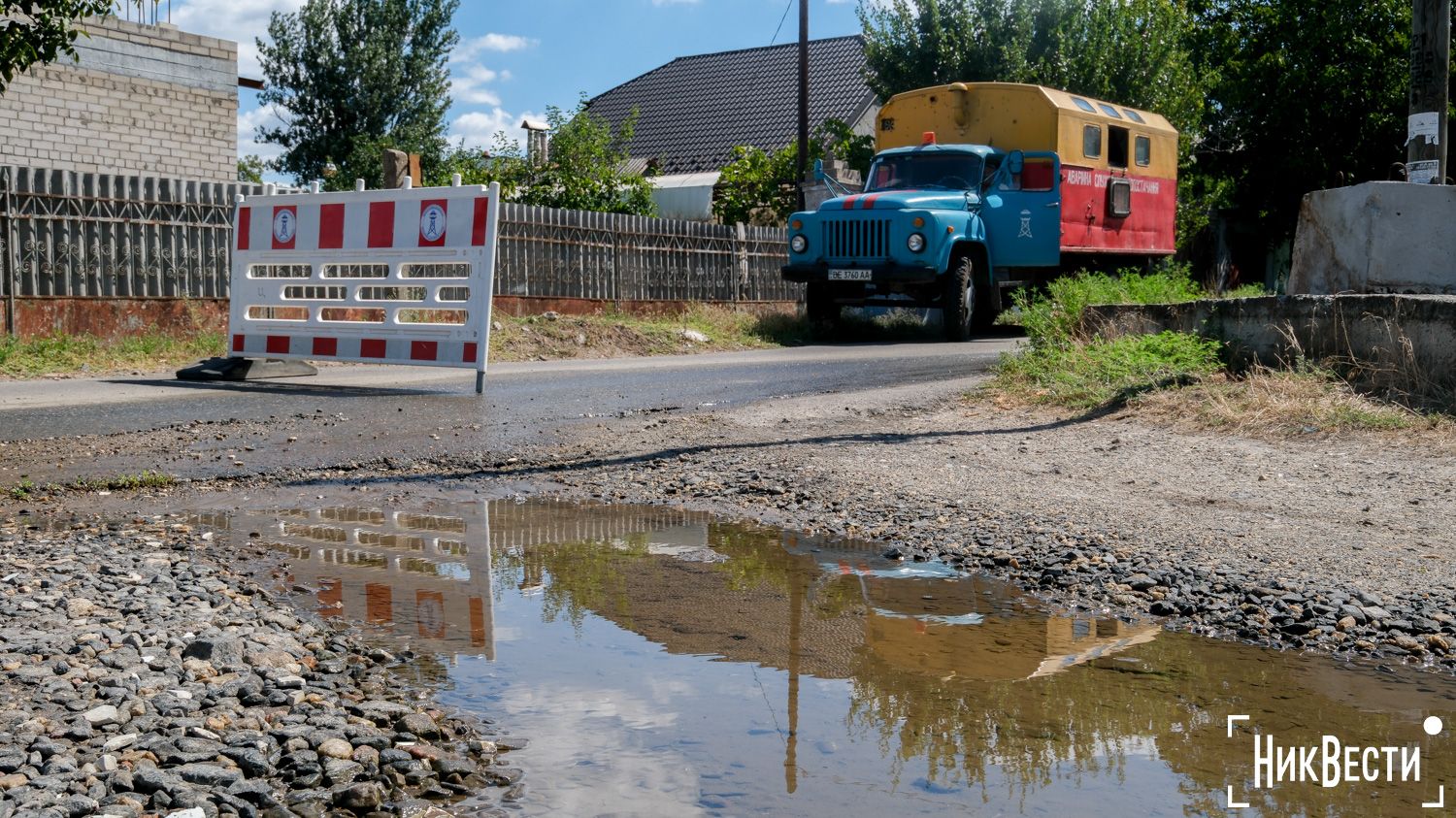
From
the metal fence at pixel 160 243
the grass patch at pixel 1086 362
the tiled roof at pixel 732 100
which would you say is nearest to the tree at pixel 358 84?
the tiled roof at pixel 732 100

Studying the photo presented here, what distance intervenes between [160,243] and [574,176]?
1036cm

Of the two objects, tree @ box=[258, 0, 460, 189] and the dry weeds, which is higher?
tree @ box=[258, 0, 460, 189]

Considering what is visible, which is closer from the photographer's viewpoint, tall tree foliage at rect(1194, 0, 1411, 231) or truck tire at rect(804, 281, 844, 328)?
truck tire at rect(804, 281, 844, 328)

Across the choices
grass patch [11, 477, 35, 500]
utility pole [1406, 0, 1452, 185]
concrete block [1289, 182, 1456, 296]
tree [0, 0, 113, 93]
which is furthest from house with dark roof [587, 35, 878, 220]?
grass patch [11, 477, 35, 500]

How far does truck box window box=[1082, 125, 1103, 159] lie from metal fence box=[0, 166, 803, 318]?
6.41 m

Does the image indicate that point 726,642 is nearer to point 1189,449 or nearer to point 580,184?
point 1189,449

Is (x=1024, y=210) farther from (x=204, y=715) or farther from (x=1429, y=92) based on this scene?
(x=204, y=715)

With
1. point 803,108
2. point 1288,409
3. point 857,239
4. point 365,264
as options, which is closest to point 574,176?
point 803,108

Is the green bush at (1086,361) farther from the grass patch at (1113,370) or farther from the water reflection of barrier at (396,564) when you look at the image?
the water reflection of barrier at (396,564)

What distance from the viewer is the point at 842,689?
10.8 feet

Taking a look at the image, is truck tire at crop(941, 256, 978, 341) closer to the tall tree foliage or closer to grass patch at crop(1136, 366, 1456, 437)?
grass patch at crop(1136, 366, 1456, 437)

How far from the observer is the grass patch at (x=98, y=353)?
1132cm

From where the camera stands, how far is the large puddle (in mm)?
2668

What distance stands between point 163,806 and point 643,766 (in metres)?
0.93
